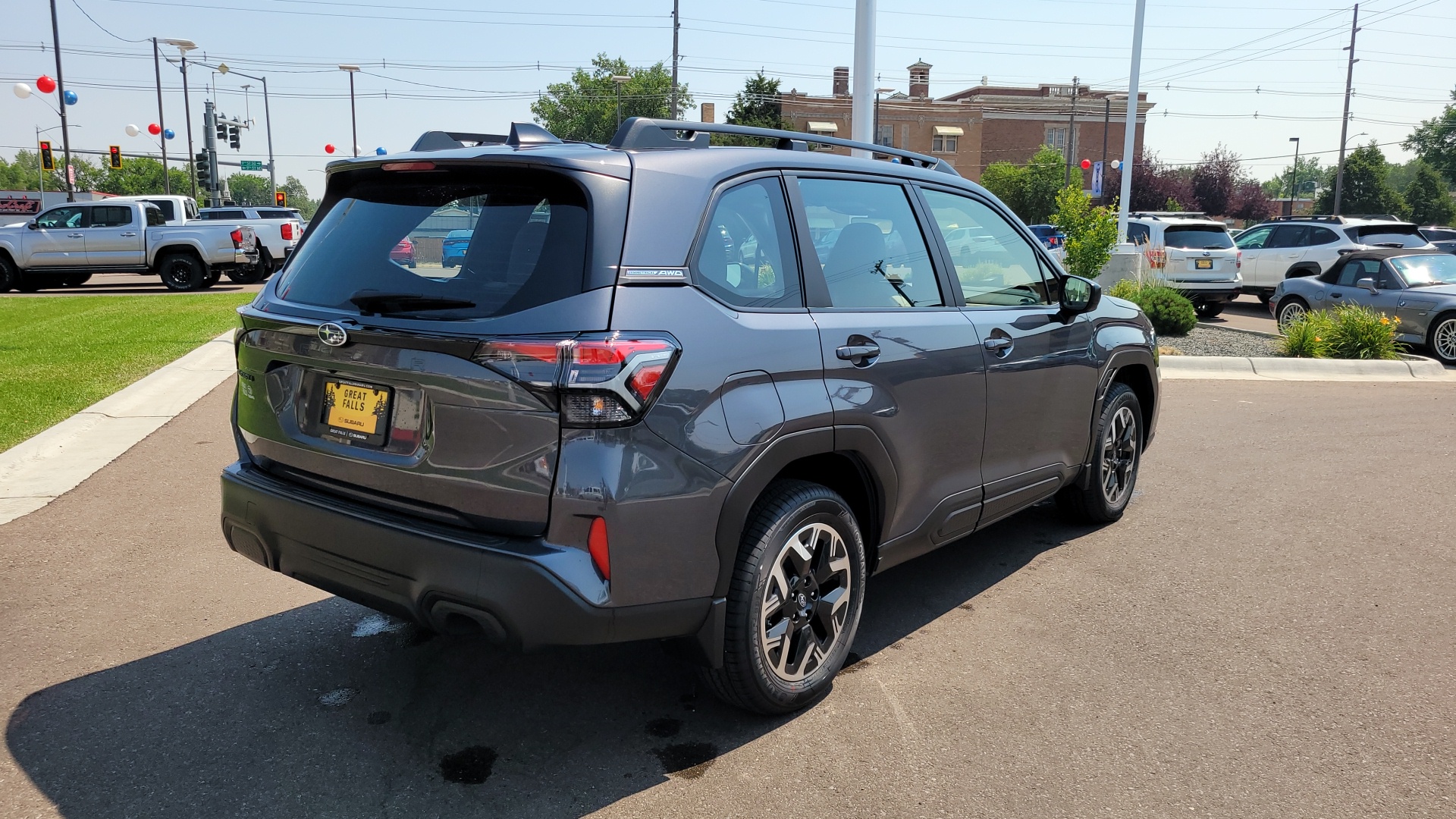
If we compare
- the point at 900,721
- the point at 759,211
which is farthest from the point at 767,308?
the point at 900,721

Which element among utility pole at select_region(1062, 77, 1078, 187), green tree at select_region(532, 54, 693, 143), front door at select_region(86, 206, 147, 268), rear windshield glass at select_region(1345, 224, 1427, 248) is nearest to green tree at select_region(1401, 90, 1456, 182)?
utility pole at select_region(1062, 77, 1078, 187)

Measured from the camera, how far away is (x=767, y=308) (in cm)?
329

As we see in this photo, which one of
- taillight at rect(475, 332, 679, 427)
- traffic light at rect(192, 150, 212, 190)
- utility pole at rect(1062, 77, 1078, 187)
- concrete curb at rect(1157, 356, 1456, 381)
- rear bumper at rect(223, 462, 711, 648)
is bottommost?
concrete curb at rect(1157, 356, 1456, 381)

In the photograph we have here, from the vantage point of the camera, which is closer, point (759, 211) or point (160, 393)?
point (759, 211)

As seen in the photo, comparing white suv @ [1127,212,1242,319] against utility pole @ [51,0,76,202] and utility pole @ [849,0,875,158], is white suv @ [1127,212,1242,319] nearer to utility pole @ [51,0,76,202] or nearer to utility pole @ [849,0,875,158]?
utility pole @ [849,0,875,158]

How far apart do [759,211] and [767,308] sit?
1.20ft

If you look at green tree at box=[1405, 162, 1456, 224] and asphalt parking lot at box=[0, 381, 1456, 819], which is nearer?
asphalt parking lot at box=[0, 381, 1456, 819]

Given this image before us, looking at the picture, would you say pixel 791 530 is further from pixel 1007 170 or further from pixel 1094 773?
pixel 1007 170

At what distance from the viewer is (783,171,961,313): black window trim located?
3.53 meters

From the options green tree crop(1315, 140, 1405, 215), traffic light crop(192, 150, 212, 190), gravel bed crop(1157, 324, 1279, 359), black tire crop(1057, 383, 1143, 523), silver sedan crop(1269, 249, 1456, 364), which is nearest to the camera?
black tire crop(1057, 383, 1143, 523)

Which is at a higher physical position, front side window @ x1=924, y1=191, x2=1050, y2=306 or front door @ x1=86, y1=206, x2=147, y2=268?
front side window @ x1=924, y1=191, x2=1050, y2=306

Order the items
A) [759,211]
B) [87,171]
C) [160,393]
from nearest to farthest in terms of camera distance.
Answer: [759,211], [160,393], [87,171]

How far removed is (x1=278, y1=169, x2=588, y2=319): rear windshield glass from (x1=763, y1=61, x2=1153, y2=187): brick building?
7287 cm

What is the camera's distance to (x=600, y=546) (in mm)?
2820
